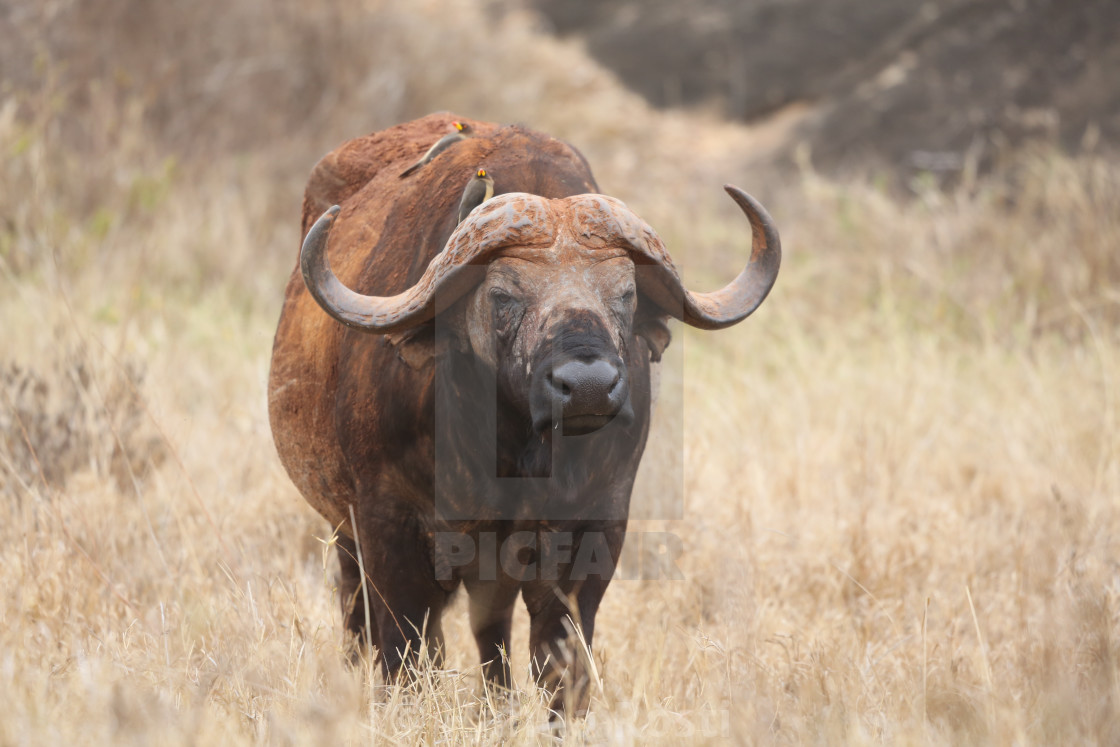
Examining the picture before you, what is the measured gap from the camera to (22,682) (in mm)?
2672

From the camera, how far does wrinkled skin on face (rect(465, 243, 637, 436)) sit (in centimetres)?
272

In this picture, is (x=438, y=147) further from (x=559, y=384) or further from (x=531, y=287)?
(x=559, y=384)

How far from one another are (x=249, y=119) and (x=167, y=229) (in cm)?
271

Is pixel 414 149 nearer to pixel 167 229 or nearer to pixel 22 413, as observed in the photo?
pixel 22 413

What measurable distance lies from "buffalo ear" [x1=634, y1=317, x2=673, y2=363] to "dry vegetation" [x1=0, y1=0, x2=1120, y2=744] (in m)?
0.83

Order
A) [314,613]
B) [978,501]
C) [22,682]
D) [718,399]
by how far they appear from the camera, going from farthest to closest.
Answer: [718,399] < [978,501] < [314,613] < [22,682]

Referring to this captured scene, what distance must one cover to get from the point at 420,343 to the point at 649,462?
2342mm

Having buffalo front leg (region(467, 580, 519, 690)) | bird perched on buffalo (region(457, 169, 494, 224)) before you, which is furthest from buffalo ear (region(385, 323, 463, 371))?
buffalo front leg (region(467, 580, 519, 690))

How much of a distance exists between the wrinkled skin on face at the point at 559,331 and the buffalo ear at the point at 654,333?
5.5 inches

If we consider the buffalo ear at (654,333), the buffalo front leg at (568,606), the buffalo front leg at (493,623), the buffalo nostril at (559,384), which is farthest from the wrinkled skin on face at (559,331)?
the buffalo front leg at (493,623)

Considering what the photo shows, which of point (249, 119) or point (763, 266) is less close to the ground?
point (249, 119)

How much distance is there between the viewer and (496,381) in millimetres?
3133

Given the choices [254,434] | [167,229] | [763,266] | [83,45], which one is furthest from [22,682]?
[83,45]

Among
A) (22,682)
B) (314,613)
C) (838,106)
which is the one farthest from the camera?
(838,106)
